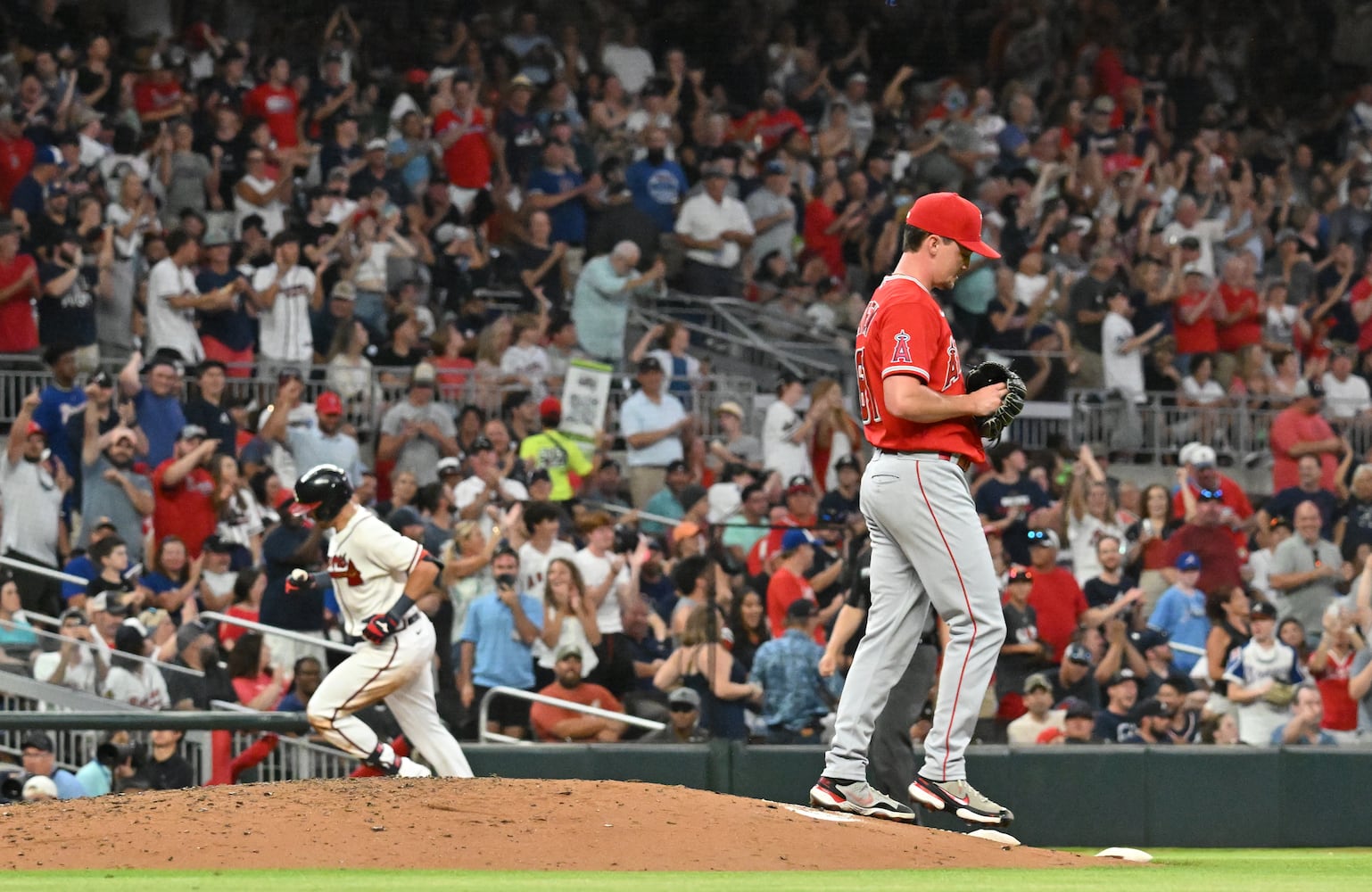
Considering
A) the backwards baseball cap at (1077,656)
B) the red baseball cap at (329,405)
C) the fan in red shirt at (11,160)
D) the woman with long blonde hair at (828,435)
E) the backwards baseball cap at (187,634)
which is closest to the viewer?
the backwards baseball cap at (187,634)

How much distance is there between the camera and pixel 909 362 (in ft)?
23.2

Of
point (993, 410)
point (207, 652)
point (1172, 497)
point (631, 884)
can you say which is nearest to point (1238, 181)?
point (1172, 497)

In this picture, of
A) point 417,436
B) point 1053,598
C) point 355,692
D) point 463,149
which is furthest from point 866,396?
point 463,149

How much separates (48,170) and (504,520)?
5296 mm

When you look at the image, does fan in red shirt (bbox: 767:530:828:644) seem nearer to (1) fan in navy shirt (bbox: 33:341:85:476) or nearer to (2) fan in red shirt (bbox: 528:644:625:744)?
(2) fan in red shirt (bbox: 528:644:625:744)

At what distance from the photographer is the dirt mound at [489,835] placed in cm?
707

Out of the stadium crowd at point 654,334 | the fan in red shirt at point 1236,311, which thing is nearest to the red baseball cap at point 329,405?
the stadium crowd at point 654,334

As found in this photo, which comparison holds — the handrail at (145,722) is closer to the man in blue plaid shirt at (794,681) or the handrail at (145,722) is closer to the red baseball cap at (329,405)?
the man in blue plaid shirt at (794,681)

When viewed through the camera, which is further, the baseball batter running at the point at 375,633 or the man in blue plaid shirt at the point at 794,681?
the man in blue plaid shirt at the point at 794,681

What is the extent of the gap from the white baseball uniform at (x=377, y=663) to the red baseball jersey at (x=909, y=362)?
3700mm

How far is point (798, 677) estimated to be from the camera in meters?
11.4

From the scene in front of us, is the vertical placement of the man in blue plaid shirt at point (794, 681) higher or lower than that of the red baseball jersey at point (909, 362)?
lower

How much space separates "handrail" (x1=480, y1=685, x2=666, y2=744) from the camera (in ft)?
39.3

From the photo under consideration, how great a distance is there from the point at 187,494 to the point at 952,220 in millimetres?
7802
